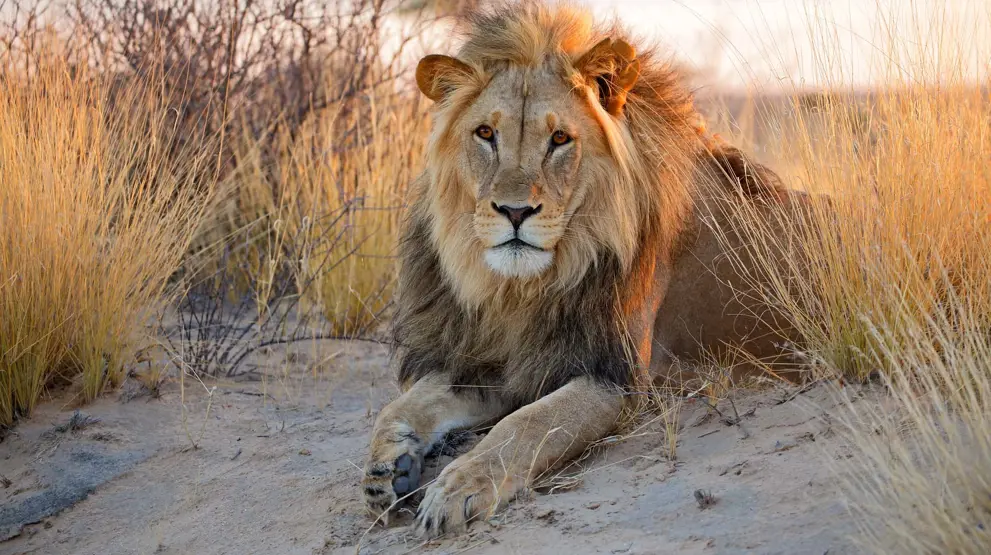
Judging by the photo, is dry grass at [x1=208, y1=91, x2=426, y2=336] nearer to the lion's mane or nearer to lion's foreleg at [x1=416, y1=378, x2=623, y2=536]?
the lion's mane

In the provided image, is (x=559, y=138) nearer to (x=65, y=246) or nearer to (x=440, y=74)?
(x=440, y=74)

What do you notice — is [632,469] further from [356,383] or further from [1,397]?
[1,397]

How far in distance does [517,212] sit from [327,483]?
1276mm

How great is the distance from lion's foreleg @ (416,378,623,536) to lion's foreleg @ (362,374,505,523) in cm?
22

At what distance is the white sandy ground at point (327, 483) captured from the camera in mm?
2840

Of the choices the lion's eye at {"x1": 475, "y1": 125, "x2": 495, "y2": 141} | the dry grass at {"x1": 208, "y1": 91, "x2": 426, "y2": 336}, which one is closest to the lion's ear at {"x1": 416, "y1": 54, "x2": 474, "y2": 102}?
the lion's eye at {"x1": 475, "y1": 125, "x2": 495, "y2": 141}

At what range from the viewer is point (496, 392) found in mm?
3955

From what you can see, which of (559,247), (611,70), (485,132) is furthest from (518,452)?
(611,70)

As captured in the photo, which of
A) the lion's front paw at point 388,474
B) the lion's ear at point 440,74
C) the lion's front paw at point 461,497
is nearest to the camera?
the lion's front paw at point 461,497

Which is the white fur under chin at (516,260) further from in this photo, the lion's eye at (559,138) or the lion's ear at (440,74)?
the lion's ear at (440,74)

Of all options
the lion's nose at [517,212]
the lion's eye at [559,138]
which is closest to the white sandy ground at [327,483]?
the lion's nose at [517,212]

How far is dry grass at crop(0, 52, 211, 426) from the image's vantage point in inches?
174

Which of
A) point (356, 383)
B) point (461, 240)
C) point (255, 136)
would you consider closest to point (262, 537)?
point (461, 240)

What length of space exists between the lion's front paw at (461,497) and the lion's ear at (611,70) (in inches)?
57.2
